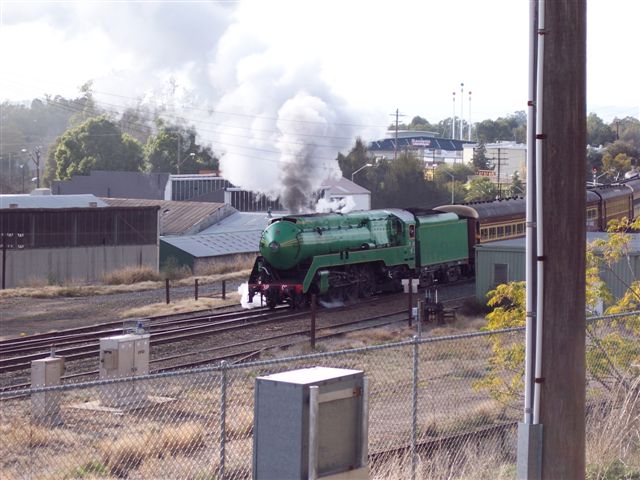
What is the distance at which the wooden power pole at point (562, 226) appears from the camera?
7672 mm

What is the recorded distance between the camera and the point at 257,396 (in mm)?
7277

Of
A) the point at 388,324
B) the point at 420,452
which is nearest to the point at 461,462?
the point at 420,452

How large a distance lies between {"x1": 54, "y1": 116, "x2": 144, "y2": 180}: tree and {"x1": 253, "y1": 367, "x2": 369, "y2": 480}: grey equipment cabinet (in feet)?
360

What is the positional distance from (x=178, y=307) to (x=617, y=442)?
2353 cm

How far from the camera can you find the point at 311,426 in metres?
7.02

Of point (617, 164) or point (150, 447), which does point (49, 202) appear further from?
Answer: point (617, 164)

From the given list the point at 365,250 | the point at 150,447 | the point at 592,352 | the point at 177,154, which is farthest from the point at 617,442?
the point at 177,154

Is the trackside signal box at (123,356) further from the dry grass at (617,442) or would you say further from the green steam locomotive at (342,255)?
the green steam locomotive at (342,255)

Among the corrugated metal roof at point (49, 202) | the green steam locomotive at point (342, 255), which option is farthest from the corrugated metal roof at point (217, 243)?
the green steam locomotive at point (342, 255)

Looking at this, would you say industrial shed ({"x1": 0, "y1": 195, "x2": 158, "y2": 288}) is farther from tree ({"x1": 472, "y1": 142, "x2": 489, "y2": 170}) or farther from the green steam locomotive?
tree ({"x1": 472, "y1": 142, "x2": 489, "y2": 170})

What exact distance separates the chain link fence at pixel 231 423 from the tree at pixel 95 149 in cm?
10066

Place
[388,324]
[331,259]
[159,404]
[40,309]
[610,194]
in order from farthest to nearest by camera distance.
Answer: [610,194], [40,309], [331,259], [388,324], [159,404]

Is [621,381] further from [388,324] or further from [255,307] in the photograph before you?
[255,307]

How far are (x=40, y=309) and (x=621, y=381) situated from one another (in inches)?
1063
